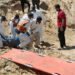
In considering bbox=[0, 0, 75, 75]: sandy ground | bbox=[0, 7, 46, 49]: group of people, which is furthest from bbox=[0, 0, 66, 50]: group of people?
bbox=[0, 0, 75, 75]: sandy ground

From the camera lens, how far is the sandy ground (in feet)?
15.6

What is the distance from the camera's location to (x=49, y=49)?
23.8ft

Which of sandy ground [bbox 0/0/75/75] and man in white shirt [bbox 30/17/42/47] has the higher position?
man in white shirt [bbox 30/17/42/47]

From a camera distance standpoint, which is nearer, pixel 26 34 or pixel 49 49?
pixel 26 34

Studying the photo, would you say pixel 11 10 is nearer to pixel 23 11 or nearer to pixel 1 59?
pixel 23 11

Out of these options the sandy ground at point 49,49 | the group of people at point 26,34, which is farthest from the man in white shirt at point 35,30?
the sandy ground at point 49,49

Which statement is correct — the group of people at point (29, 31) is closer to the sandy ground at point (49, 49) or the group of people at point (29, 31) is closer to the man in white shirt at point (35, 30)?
the man in white shirt at point (35, 30)

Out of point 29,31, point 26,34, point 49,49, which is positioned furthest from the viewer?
point 49,49

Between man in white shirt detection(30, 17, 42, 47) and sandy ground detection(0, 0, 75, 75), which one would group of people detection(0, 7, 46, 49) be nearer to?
man in white shirt detection(30, 17, 42, 47)

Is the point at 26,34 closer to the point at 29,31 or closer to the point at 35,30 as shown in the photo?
the point at 29,31

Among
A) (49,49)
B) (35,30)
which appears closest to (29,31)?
(35,30)

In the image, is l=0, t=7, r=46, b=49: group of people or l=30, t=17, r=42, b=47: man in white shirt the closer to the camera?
l=0, t=7, r=46, b=49: group of people

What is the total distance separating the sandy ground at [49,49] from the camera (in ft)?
15.6

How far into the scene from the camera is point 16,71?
4.73 meters
